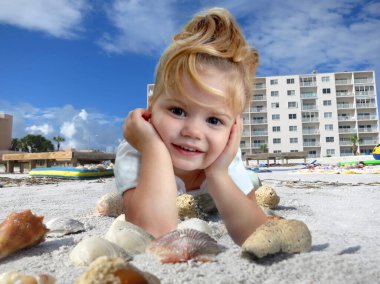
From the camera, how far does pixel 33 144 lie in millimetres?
73188

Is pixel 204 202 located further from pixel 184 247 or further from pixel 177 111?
pixel 184 247

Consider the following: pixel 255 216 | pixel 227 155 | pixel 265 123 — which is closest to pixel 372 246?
pixel 255 216

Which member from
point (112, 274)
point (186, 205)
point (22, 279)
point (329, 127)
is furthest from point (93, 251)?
point (329, 127)

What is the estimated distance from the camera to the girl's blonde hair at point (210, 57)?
1.84m

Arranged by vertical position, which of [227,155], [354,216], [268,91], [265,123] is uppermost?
[268,91]

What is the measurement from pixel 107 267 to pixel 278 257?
737mm

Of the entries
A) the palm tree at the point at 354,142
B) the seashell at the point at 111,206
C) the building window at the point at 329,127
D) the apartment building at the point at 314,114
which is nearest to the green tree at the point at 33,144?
the apartment building at the point at 314,114

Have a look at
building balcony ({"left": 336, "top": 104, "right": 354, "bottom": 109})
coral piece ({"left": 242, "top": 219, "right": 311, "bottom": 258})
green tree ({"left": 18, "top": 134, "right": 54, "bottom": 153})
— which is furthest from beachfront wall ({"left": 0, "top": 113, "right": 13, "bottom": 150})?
building balcony ({"left": 336, "top": 104, "right": 354, "bottom": 109})

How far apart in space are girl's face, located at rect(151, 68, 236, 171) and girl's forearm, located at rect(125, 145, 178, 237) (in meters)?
0.09

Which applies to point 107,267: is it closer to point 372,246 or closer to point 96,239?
point 96,239

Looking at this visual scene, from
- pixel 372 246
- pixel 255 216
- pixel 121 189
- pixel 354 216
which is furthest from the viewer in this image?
pixel 354 216

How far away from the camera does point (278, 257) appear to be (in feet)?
4.42

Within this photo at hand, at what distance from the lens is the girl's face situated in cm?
175

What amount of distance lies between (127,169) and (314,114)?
6431cm
